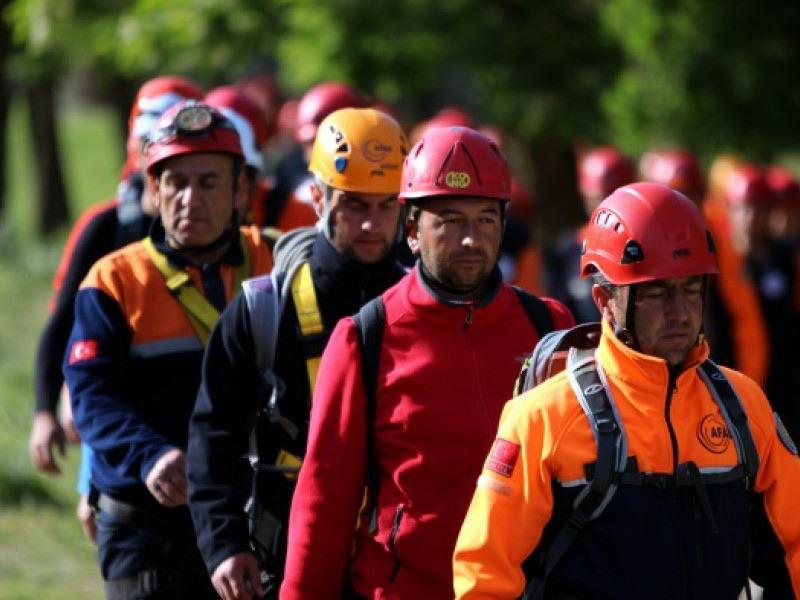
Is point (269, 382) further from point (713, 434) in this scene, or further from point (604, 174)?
point (604, 174)

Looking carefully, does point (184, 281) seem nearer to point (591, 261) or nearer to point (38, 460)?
point (38, 460)

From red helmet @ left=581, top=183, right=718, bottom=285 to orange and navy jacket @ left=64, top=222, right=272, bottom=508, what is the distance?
192cm

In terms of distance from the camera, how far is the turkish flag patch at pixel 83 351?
6.08 meters

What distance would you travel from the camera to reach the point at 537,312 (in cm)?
538

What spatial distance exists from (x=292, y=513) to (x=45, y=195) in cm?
2279

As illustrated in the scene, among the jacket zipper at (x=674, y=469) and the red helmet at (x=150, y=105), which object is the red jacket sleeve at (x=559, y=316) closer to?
the jacket zipper at (x=674, y=469)

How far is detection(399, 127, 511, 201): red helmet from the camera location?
520 centimetres

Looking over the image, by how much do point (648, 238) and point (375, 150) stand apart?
1715 mm

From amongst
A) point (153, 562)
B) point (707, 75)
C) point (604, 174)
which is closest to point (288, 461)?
point (153, 562)

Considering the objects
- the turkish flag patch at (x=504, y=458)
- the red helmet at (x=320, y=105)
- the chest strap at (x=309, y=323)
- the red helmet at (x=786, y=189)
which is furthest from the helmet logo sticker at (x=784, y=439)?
the red helmet at (x=786, y=189)

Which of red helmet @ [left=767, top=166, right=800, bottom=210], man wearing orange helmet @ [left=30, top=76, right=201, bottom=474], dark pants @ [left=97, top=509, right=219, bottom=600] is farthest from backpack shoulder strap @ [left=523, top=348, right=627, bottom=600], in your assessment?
red helmet @ [left=767, top=166, right=800, bottom=210]

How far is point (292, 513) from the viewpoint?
515cm

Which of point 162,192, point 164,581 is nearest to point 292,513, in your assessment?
point 164,581

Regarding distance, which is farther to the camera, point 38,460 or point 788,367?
point 788,367
